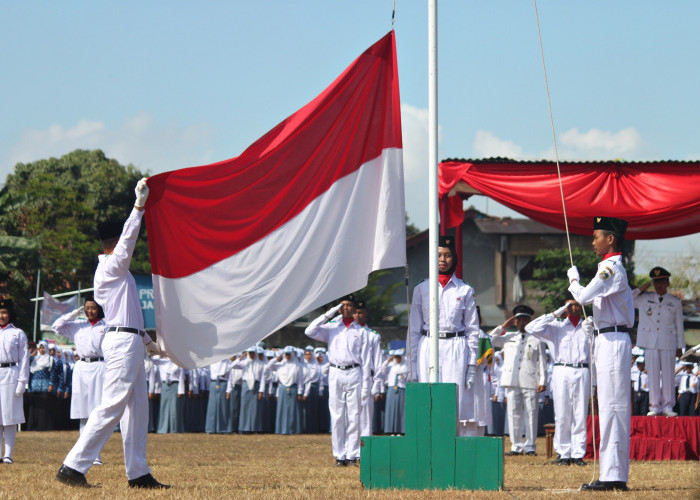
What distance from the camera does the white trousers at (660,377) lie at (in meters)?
15.9

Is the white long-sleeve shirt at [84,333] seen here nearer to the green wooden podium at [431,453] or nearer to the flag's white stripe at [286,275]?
the flag's white stripe at [286,275]

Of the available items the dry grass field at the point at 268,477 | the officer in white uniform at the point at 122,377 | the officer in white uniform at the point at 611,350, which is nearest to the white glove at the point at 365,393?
the dry grass field at the point at 268,477

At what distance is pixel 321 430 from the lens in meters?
28.8

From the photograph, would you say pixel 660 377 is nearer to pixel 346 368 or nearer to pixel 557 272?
pixel 346 368

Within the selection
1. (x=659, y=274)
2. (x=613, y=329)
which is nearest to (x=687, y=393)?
(x=659, y=274)

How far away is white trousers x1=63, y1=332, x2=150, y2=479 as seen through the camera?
929 centimetres

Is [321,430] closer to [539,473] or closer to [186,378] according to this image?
[186,378]

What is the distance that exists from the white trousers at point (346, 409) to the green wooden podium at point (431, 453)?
5.26 meters

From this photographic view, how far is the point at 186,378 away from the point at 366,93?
1788cm

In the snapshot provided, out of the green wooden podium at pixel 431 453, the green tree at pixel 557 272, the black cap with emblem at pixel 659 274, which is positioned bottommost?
Result: the green wooden podium at pixel 431 453

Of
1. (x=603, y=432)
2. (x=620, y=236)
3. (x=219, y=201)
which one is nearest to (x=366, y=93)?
(x=219, y=201)

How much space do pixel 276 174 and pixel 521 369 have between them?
30.4ft

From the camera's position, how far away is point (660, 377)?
15969mm

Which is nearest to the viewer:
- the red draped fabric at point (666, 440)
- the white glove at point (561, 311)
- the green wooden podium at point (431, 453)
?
the green wooden podium at point (431, 453)
